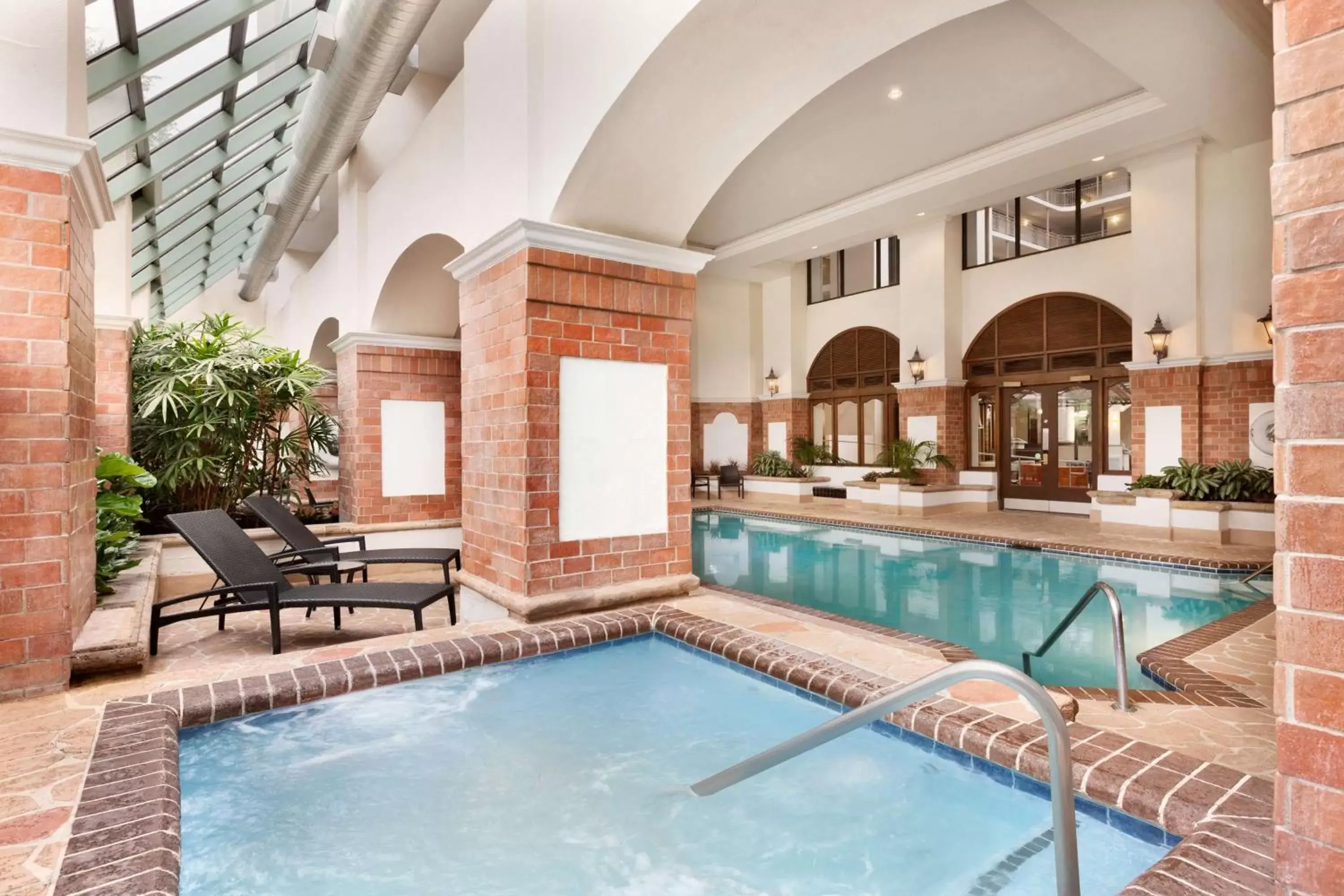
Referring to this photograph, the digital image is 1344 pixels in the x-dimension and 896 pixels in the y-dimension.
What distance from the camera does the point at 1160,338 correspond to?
30.7ft

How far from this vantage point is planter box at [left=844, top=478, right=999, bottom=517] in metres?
11.5

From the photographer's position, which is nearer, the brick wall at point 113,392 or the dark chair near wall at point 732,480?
the brick wall at point 113,392

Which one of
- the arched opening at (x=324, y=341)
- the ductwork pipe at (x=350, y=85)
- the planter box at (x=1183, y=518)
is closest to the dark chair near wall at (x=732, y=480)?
the planter box at (x=1183, y=518)

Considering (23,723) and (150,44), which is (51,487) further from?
(150,44)

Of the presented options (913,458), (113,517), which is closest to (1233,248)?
(913,458)

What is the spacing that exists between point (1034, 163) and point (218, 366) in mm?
9940

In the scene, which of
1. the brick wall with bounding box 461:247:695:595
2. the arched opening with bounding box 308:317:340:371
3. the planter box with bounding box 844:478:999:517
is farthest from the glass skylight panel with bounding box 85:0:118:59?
the planter box with bounding box 844:478:999:517

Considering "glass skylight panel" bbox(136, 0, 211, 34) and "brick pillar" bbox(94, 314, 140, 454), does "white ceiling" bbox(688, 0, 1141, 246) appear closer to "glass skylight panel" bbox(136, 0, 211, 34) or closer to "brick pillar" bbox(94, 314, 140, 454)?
"glass skylight panel" bbox(136, 0, 211, 34)

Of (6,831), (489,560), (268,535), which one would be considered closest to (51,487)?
(6,831)

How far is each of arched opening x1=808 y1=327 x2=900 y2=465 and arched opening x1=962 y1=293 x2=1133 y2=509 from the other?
1.82 metres

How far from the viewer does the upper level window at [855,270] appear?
14.1 metres

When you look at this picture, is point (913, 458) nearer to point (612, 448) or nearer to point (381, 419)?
point (381, 419)

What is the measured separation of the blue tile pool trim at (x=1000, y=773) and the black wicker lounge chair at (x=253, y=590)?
208 cm

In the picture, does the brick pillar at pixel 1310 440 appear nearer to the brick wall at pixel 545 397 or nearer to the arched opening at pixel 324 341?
the brick wall at pixel 545 397
